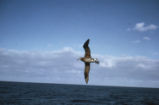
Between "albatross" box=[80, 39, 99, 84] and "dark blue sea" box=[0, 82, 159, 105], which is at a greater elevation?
"albatross" box=[80, 39, 99, 84]

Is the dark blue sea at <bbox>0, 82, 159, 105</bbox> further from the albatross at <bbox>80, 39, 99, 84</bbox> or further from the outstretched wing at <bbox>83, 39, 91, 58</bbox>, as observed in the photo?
the outstretched wing at <bbox>83, 39, 91, 58</bbox>

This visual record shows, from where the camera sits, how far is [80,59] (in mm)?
10172

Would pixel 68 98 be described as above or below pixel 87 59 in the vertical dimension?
below

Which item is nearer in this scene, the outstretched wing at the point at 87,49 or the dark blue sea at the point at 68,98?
the outstretched wing at the point at 87,49

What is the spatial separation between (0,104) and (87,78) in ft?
103

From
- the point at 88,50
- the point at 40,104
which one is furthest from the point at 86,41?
the point at 40,104

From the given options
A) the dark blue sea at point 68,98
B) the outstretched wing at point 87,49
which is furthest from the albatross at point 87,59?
the dark blue sea at point 68,98

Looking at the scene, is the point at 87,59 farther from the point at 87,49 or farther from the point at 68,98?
the point at 68,98

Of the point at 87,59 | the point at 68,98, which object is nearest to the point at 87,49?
the point at 87,59

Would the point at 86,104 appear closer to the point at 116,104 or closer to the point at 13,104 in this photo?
the point at 116,104

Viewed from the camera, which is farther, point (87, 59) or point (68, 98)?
point (68, 98)

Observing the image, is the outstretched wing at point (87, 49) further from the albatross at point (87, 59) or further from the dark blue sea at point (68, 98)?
the dark blue sea at point (68, 98)

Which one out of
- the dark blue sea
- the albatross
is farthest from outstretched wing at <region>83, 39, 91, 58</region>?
the dark blue sea

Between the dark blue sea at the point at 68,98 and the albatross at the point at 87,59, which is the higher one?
the albatross at the point at 87,59
